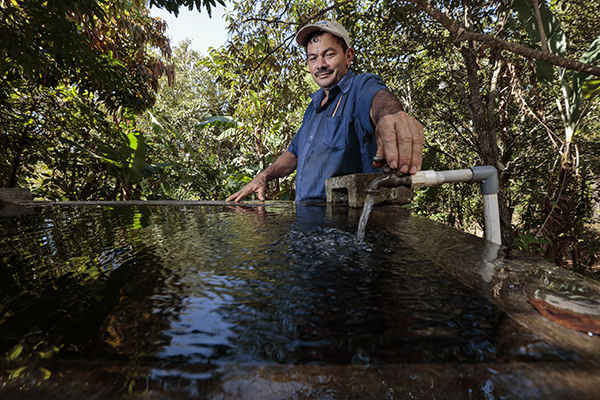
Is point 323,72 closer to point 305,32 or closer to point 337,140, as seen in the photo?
point 305,32

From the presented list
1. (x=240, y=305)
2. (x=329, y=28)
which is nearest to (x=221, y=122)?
(x=329, y=28)

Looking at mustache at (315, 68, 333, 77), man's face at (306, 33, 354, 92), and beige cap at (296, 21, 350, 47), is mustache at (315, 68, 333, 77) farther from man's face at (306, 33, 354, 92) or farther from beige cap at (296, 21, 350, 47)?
beige cap at (296, 21, 350, 47)

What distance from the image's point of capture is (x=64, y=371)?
33cm

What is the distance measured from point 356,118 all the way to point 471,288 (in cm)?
201

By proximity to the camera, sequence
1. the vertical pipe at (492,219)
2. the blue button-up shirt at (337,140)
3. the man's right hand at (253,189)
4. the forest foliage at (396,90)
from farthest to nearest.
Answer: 1. the forest foliage at (396,90)
2. the man's right hand at (253,189)
3. the blue button-up shirt at (337,140)
4. the vertical pipe at (492,219)

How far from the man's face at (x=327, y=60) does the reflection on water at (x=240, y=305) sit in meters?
2.09

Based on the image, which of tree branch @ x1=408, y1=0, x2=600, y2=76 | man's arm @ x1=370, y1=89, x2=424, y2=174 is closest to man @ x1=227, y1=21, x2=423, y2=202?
tree branch @ x1=408, y1=0, x2=600, y2=76

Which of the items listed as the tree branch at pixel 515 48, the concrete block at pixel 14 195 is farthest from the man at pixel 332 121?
the concrete block at pixel 14 195

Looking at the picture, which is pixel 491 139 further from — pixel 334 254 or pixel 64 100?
pixel 64 100

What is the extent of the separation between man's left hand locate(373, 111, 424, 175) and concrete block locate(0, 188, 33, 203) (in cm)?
305

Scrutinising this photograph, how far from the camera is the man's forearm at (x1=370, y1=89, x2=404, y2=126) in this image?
1559 millimetres

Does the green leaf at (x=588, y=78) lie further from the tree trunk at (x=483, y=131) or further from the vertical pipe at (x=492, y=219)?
the vertical pipe at (x=492, y=219)

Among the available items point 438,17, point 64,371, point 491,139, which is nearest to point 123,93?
point 438,17

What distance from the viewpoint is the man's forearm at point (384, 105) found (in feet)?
5.11
